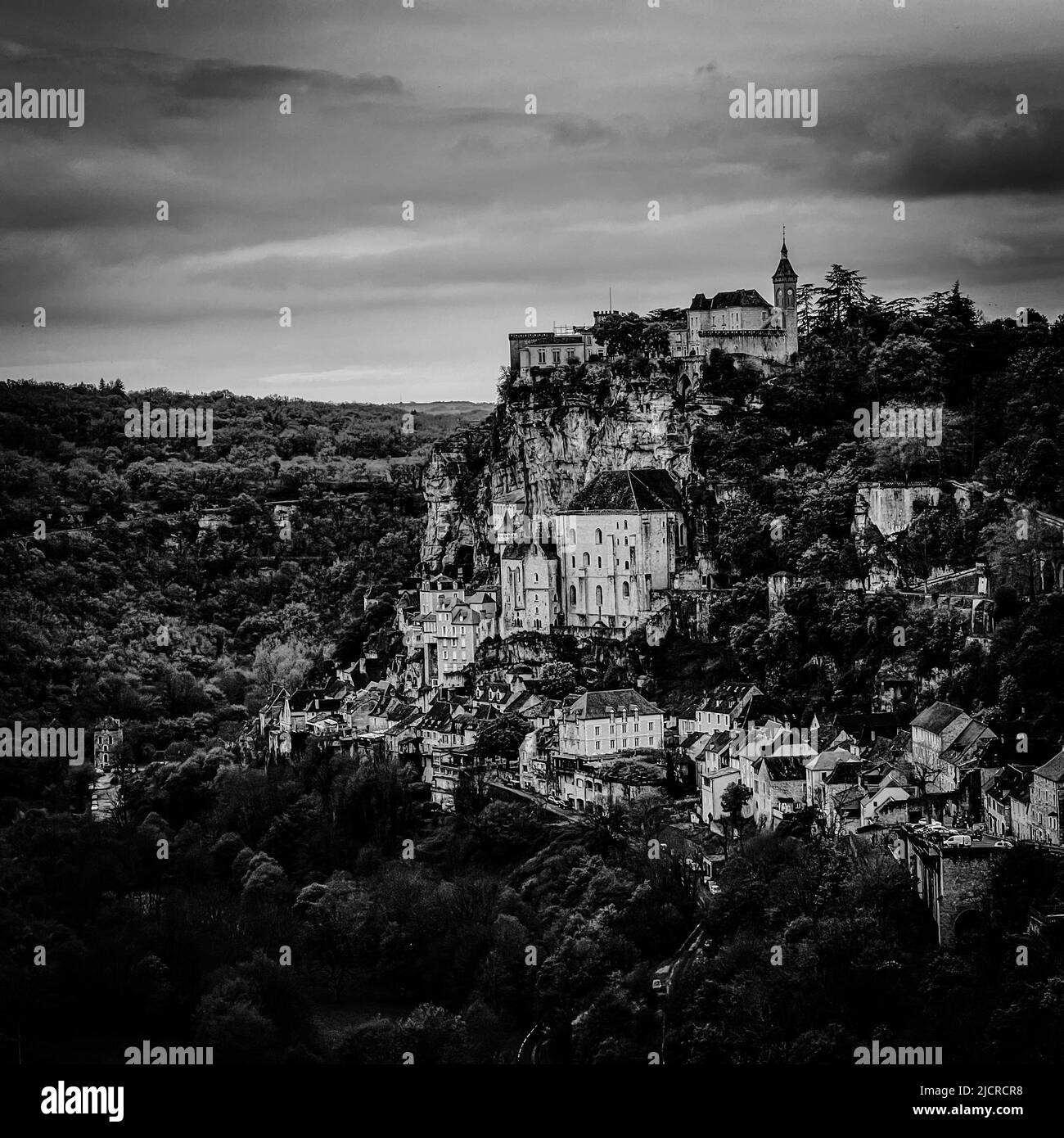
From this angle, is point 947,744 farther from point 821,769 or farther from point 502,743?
point 502,743

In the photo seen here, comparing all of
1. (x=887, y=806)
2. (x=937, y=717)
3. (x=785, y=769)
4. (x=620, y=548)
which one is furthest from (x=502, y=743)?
(x=887, y=806)

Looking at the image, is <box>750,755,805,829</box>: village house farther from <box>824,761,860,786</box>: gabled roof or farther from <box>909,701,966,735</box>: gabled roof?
<box>909,701,966,735</box>: gabled roof

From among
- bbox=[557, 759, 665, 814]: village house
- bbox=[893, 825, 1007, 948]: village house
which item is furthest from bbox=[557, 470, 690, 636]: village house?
bbox=[893, 825, 1007, 948]: village house

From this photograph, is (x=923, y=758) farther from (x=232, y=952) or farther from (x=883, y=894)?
(x=232, y=952)

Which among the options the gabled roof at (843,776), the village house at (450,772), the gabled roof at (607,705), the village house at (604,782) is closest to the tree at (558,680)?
the village house at (450,772)

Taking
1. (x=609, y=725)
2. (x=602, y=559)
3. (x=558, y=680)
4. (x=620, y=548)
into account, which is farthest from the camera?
(x=602, y=559)

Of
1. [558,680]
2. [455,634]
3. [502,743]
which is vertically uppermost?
[455,634]
